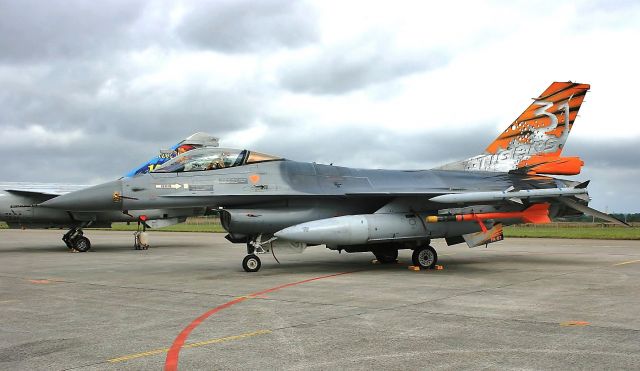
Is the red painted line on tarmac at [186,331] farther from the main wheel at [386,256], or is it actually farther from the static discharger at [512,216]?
the main wheel at [386,256]

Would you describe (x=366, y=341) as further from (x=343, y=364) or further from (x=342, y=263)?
(x=342, y=263)

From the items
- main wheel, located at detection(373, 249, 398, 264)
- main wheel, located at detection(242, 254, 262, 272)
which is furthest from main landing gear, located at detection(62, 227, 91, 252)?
main wheel, located at detection(373, 249, 398, 264)

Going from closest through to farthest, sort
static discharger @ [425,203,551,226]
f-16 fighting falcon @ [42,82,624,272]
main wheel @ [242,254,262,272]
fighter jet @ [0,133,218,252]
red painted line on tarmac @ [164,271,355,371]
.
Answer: red painted line on tarmac @ [164,271,355,371]
f-16 fighting falcon @ [42,82,624,272]
static discharger @ [425,203,551,226]
main wheel @ [242,254,262,272]
fighter jet @ [0,133,218,252]

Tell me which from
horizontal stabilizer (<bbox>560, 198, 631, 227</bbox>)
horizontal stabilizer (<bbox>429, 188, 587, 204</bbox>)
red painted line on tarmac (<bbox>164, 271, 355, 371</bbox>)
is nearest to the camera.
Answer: red painted line on tarmac (<bbox>164, 271, 355, 371</bbox>)

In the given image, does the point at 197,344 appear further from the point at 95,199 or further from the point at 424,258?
the point at 424,258

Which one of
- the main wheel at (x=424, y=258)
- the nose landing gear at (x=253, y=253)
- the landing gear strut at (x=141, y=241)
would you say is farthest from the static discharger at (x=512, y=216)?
the landing gear strut at (x=141, y=241)

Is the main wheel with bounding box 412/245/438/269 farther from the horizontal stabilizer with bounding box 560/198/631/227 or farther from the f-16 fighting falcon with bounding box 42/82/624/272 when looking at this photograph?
the horizontal stabilizer with bounding box 560/198/631/227

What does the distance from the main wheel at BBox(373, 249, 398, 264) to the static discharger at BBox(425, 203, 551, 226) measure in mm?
2273

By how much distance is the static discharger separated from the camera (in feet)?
40.6

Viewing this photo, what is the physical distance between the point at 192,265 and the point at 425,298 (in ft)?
26.8

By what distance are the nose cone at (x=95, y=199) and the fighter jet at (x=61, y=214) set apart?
6954 millimetres

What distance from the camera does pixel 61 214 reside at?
2047 centimetres

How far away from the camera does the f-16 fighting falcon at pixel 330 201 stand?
11750mm

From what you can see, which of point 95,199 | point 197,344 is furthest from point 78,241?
point 197,344
